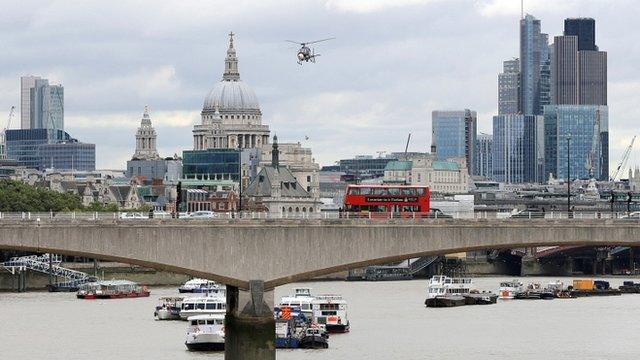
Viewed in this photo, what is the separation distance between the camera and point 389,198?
101000mm

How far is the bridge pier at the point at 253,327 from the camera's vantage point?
71312 millimetres

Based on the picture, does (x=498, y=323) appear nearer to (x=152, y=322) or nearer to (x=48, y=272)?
(x=152, y=322)

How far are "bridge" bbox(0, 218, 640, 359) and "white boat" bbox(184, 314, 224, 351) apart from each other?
11.6 meters

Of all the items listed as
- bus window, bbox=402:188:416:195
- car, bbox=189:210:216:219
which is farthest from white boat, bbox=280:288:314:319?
car, bbox=189:210:216:219

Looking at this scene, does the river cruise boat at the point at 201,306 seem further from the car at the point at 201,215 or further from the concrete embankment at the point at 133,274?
the concrete embankment at the point at 133,274

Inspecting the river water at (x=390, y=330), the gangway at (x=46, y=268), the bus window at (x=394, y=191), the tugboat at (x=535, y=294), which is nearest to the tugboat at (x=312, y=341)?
the river water at (x=390, y=330)

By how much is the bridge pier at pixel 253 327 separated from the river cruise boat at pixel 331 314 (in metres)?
23.4

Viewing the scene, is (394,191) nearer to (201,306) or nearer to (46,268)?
(201,306)

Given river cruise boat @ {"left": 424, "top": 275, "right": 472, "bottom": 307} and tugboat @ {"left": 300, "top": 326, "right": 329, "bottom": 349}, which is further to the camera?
river cruise boat @ {"left": 424, "top": 275, "right": 472, "bottom": 307}

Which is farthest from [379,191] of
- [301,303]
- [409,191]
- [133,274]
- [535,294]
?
[133,274]

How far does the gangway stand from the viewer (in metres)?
139

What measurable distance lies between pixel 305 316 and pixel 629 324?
17.8m

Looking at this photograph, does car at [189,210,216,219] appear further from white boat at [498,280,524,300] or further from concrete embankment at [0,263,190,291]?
concrete embankment at [0,263,190,291]

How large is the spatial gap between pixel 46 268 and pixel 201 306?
1702 inches
